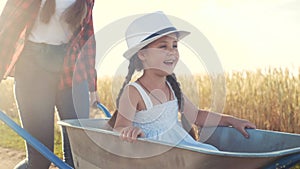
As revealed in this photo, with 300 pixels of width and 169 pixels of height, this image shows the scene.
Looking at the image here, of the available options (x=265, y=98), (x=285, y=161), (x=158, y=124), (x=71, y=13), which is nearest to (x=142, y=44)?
(x=158, y=124)

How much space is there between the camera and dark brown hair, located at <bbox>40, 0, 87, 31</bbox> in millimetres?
3027

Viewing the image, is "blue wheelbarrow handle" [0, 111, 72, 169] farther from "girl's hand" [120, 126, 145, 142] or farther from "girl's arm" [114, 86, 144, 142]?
"girl's hand" [120, 126, 145, 142]

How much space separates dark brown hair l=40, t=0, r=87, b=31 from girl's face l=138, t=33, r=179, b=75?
18.1 inches

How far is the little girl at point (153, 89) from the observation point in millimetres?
2695

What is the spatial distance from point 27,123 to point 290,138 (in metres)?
1.37

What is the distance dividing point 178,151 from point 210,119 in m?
0.94

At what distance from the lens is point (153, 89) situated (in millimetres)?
2889

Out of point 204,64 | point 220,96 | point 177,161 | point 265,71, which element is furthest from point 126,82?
point 265,71

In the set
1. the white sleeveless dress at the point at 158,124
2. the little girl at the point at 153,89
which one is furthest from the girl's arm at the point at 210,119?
the white sleeveless dress at the point at 158,124

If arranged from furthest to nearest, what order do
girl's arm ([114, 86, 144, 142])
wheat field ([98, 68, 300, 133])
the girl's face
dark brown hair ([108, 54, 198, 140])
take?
wheat field ([98, 68, 300, 133]) → dark brown hair ([108, 54, 198, 140]) → the girl's face → girl's arm ([114, 86, 144, 142])

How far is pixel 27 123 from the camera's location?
3115mm

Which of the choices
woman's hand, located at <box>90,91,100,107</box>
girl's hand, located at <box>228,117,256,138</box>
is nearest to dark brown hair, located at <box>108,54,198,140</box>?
girl's hand, located at <box>228,117,256,138</box>

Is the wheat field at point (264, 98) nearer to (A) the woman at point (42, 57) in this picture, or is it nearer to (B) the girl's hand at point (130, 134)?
(A) the woman at point (42, 57)

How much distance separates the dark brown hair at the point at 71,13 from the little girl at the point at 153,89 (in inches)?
15.1
